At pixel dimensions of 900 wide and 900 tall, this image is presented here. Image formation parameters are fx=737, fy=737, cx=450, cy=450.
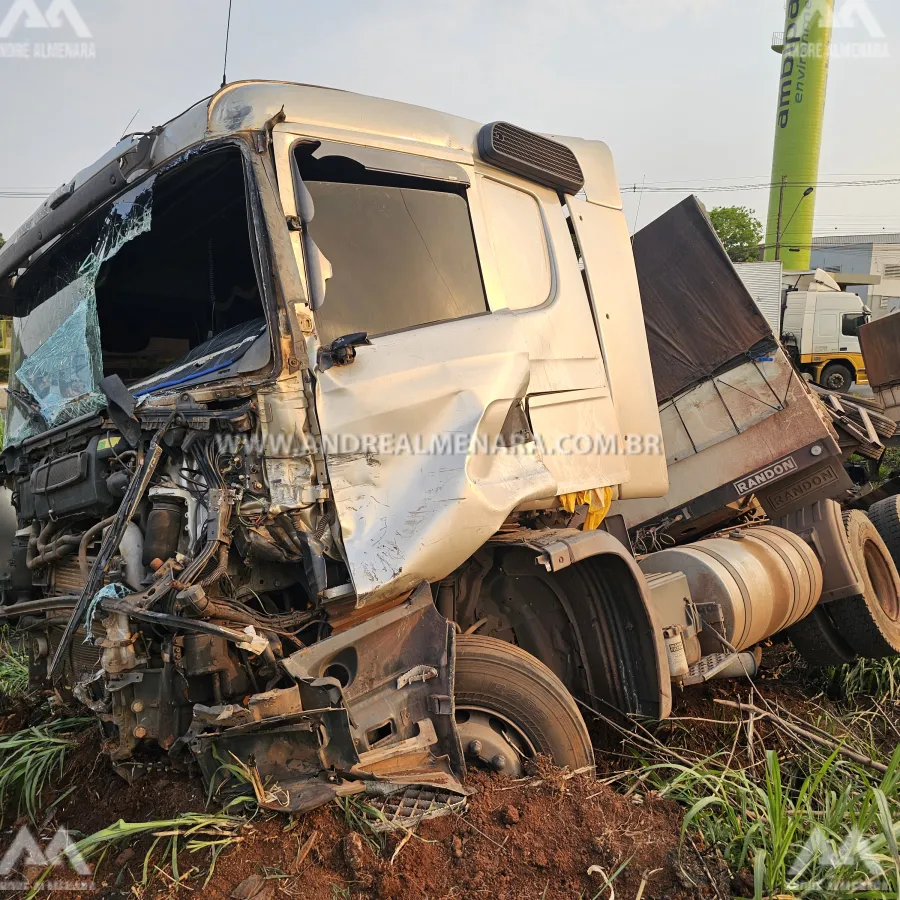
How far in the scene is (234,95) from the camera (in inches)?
91.0

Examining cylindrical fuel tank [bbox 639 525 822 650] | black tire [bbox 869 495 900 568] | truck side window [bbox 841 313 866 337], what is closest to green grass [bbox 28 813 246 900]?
cylindrical fuel tank [bbox 639 525 822 650]

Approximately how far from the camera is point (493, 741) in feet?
8.22

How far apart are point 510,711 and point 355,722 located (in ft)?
2.05

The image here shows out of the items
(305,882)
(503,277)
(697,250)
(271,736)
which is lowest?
(305,882)

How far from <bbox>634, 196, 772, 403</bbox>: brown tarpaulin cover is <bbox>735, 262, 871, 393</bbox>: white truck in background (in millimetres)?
13062

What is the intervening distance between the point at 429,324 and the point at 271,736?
139 cm

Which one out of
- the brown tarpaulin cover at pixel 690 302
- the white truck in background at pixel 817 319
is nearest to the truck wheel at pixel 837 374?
the white truck in background at pixel 817 319

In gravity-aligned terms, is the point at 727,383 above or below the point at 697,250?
below

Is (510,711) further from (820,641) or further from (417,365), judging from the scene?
(820,641)

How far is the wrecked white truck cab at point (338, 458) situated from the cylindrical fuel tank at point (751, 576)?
0.22 meters

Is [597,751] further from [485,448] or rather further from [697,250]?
[697,250]

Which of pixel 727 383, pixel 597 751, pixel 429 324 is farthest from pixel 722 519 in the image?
pixel 429 324

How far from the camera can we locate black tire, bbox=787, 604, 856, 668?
4199 millimetres

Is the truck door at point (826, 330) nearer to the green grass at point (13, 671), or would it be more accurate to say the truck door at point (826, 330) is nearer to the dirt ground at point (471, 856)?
the dirt ground at point (471, 856)
